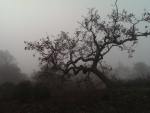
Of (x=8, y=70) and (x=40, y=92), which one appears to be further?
(x=8, y=70)

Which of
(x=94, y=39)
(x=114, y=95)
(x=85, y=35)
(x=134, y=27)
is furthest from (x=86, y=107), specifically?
(x=134, y=27)

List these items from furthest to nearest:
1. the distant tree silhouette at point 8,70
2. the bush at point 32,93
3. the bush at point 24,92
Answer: the distant tree silhouette at point 8,70 → the bush at point 24,92 → the bush at point 32,93

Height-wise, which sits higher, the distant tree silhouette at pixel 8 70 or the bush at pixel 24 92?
the distant tree silhouette at pixel 8 70

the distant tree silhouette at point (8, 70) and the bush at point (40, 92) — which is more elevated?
the distant tree silhouette at point (8, 70)

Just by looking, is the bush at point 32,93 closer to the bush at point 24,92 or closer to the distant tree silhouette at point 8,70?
the bush at point 24,92

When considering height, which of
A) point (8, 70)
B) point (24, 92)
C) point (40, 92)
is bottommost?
point (40, 92)

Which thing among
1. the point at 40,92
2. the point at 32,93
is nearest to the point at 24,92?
the point at 32,93

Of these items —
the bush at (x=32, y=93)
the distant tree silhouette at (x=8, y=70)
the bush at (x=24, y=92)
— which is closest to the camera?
the bush at (x=32, y=93)

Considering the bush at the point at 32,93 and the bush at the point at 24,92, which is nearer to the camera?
the bush at the point at 32,93

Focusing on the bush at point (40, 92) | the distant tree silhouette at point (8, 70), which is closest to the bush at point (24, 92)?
the bush at point (40, 92)

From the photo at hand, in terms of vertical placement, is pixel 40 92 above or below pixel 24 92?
below

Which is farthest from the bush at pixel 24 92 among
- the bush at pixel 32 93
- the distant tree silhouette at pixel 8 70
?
the distant tree silhouette at pixel 8 70

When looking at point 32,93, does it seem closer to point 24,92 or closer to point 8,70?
point 24,92

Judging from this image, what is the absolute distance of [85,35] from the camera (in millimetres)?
11047
